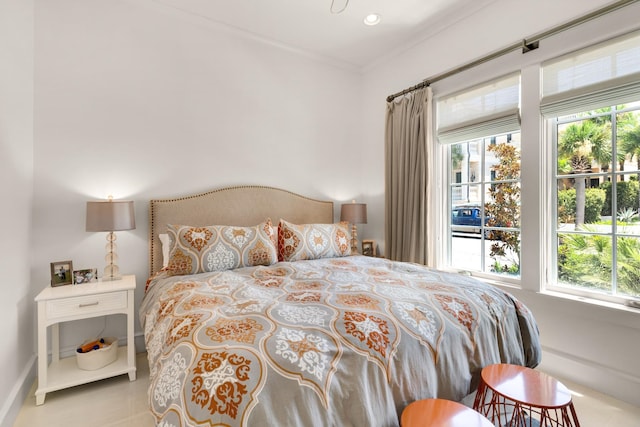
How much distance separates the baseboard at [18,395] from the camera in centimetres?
168

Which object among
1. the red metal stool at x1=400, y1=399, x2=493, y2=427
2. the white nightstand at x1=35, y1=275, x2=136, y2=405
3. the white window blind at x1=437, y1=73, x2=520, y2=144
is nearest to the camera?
the red metal stool at x1=400, y1=399, x2=493, y2=427

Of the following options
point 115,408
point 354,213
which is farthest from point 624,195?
point 115,408

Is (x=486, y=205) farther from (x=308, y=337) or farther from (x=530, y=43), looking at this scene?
(x=308, y=337)

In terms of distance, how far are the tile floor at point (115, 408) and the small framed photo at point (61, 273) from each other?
69 centimetres

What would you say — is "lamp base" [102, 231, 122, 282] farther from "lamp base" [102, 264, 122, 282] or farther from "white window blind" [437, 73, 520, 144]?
"white window blind" [437, 73, 520, 144]

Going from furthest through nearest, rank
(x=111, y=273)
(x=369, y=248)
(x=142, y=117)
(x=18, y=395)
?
(x=369, y=248) → (x=142, y=117) → (x=111, y=273) → (x=18, y=395)

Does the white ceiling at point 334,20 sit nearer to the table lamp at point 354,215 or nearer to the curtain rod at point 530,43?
the curtain rod at point 530,43

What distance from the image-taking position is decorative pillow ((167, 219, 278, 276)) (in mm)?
2238

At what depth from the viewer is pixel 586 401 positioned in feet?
6.39

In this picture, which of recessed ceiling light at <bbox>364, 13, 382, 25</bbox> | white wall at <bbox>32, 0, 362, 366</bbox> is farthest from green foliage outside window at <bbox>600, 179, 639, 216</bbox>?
white wall at <bbox>32, 0, 362, 366</bbox>

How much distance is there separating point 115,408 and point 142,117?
6.99 ft

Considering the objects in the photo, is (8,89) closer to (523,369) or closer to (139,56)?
(139,56)

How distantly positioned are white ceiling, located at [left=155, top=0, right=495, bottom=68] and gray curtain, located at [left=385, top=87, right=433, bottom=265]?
23.5 inches

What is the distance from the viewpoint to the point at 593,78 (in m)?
2.09
